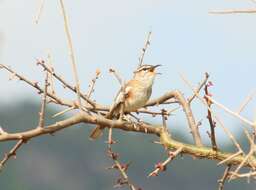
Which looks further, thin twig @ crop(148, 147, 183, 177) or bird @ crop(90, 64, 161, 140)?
bird @ crop(90, 64, 161, 140)

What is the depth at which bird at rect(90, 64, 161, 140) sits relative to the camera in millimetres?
6199

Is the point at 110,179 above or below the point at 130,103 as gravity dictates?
below

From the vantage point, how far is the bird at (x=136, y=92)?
244 inches

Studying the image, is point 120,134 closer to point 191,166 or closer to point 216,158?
point 191,166

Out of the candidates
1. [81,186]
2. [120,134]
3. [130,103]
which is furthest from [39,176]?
[130,103]

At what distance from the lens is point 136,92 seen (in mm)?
7645

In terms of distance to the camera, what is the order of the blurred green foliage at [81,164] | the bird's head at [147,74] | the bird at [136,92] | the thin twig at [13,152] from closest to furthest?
the thin twig at [13,152], the bird at [136,92], the bird's head at [147,74], the blurred green foliage at [81,164]

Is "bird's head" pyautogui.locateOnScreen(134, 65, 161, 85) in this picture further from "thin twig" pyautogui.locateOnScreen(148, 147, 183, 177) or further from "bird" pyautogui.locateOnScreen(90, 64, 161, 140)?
"thin twig" pyautogui.locateOnScreen(148, 147, 183, 177)

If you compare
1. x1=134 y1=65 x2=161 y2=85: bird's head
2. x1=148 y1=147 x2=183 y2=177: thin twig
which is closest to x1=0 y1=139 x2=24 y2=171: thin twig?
x1=148 y1=147 x2=183 y2=177: thin twig

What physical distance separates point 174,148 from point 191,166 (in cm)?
8818

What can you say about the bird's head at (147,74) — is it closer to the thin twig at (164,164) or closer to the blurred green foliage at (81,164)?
the thin twig at (164,164)

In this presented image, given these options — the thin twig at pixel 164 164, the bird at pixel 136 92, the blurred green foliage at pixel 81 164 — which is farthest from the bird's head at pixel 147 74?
the blurred green foliage at pixel 81 164

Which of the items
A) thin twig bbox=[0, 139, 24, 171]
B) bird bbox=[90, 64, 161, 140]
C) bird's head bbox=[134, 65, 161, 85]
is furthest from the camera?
bird's head bbox=[134, 65, 161, 85]

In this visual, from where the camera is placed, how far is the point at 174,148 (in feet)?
15.2
